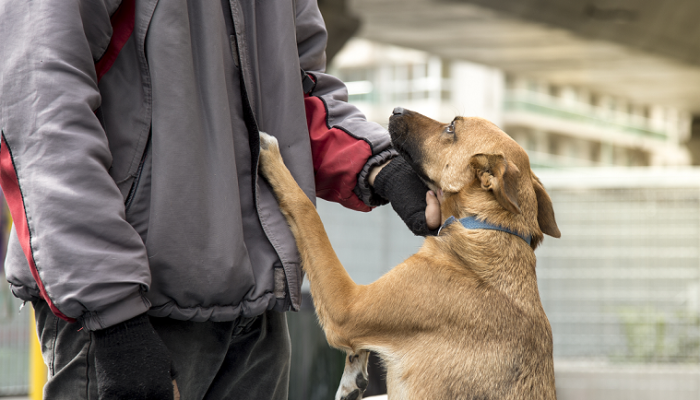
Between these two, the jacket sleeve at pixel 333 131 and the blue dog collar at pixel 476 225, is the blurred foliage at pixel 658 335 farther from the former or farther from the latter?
the jacket sleeve at pixel 333 131

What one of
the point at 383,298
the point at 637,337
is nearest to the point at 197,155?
the point at 383,298

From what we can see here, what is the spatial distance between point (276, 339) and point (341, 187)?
57cm

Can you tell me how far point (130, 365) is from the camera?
1.32 metres

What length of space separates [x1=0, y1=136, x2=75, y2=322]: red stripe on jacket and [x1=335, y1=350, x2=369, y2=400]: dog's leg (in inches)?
40.8

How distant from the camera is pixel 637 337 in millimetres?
7711

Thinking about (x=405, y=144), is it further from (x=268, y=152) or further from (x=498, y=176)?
(x=268, y=152)

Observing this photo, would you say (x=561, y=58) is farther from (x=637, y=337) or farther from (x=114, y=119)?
(x=114, y=119)

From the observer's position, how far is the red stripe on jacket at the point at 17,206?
1310 millimetres

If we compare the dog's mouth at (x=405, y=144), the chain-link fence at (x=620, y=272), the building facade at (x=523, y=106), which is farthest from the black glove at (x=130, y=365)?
the building facade at (x=523, y=106)

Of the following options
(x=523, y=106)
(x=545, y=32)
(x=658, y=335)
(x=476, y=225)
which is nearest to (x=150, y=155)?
(x=476, y=225)

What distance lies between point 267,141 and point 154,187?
0.46 meters

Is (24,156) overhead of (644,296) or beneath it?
overhead

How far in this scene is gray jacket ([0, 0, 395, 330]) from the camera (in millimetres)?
1299

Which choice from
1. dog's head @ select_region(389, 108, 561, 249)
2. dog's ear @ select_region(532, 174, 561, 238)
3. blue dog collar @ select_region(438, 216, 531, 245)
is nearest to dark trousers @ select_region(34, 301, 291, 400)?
blue dog collar @ select_region(438, 216, 531, 245)
